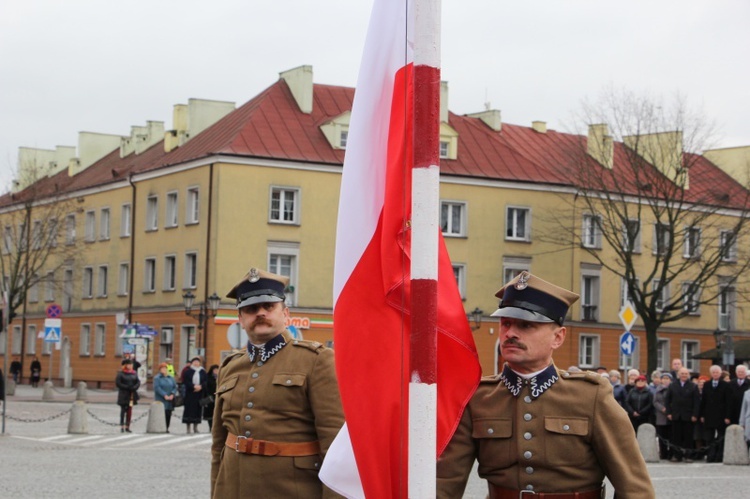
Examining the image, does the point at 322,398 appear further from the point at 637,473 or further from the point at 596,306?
the point at 596,306

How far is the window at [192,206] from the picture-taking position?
65.2 metres

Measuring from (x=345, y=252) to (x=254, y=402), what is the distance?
2.25 metres

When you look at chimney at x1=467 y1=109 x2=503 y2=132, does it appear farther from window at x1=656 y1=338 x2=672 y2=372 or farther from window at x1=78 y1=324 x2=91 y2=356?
window at x1=78 y1=324 x2=91 y2=356

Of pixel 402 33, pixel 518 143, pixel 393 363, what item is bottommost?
pixel 393 363

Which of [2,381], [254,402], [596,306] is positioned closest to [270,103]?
[596,306]

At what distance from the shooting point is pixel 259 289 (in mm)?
7941

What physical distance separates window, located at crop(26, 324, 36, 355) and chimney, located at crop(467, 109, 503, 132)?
2751 centimetres

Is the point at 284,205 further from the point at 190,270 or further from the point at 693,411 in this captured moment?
the point at 693,411

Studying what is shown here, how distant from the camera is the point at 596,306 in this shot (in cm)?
7075

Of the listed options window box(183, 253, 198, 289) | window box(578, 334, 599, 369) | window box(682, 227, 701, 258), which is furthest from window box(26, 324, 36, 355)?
window box(682, 227, 701, 258)

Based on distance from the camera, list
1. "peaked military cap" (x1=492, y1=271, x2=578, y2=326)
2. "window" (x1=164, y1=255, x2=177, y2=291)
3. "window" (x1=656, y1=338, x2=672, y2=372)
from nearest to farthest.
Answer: "peaked military cap" (x1=492, y1=271, x2=578, y2=326), "window" (x1=164, y1=255, x2=177, y2=291), "window" (x1=656, y1=338, x2=672, y2=372)

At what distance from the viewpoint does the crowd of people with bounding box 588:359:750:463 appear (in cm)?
2822

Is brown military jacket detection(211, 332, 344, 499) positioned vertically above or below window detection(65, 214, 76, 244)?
below

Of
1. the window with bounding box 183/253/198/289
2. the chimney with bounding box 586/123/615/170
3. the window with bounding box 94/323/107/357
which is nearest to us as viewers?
the window with bounding box 183/253/198/289
